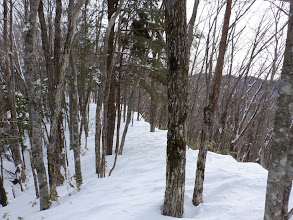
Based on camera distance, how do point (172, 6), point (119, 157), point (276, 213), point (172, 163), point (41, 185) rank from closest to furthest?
1. point (276, 213)
2. point (172, 6)
3. point (172, 163)
4. point (41, 185)
5. point (119, 157)

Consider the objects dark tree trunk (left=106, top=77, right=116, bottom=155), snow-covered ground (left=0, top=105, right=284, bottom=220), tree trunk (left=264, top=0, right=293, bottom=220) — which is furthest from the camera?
dark tree trunk (left=106, top=77, right=116, bottom=155)

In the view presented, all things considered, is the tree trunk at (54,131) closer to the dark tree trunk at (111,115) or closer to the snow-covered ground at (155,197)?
the snow-covered ground at (155,197)

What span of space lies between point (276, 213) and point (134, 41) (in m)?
6.75

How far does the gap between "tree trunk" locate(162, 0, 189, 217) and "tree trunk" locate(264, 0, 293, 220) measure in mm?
1113

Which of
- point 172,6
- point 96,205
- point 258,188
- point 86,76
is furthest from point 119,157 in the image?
point 172,6

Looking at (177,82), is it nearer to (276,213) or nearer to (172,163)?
(172,163)

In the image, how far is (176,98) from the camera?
2.70 metres

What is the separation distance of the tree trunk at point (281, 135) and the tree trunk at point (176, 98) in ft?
3.65

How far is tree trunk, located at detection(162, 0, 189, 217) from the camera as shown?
102 inches

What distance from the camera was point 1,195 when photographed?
7055 millimetres

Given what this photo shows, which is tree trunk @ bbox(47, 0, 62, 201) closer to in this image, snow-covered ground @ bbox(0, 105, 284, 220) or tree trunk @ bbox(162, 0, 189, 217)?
snow-covered ground @ bbox(0, 105, 284, 220)

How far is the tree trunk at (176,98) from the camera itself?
2592 mm

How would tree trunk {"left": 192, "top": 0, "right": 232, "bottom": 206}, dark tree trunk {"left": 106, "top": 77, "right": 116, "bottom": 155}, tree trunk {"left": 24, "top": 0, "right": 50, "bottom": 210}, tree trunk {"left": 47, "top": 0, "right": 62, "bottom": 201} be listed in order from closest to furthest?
tree trunk {"left": 192, "top": 0, "right": 232, "bottom": 206} < tree trunk {"left": 24, "top": 0, "right": 50, "bottom": 210} < tree trunk {"left": 47, "top": 0, "right": 62, "bottom": 201} < dark tree trunk {"left": 106, "top": 77, "right": 116, "bottom": 155}

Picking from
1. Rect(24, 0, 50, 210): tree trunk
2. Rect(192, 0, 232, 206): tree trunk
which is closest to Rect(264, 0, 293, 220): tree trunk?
Rect(192, 0, 232, 206): tree trunk
